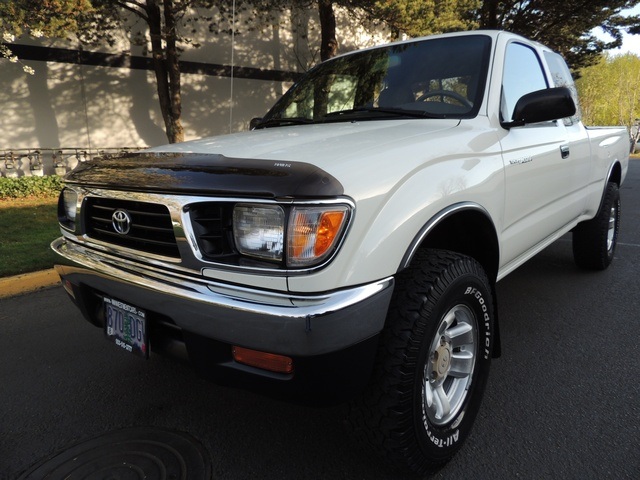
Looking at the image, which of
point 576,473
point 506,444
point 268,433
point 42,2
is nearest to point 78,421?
point 268,433

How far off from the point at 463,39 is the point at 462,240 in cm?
129

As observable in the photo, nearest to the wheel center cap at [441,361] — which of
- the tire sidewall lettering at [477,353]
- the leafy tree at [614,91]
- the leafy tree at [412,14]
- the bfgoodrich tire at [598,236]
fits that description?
the tire sidewall lettering at [477,353]

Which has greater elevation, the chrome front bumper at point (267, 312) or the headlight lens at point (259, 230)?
the headlight lens at point (259, 230)

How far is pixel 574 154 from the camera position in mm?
3260

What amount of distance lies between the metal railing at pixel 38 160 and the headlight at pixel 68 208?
8.21 metres

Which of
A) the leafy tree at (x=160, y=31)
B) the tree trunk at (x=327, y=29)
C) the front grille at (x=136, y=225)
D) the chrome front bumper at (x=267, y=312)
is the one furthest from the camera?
the tree trunk at (x=327, y=29)

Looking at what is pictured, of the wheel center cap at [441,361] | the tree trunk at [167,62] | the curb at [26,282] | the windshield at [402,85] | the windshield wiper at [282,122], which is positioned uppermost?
the tree trunk at [167,62]

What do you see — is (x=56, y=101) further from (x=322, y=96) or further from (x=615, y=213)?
(x=615, y=213)

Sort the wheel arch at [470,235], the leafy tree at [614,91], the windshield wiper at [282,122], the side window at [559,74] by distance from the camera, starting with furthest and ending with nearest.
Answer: the leafy tree at [614,91]
the side window at [559,74]
the windshield wiper at [282,122]
the wheel arch at [470,235]

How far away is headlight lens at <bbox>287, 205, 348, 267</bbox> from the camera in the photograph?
4.74ft

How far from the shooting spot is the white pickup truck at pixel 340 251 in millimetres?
1452

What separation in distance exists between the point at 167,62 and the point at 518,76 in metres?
9.59

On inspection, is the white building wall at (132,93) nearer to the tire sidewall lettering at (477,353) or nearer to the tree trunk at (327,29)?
the tree trunk at (327,29)

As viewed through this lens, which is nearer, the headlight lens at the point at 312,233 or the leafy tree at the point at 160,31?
the headlight lens at the point at 312,233
